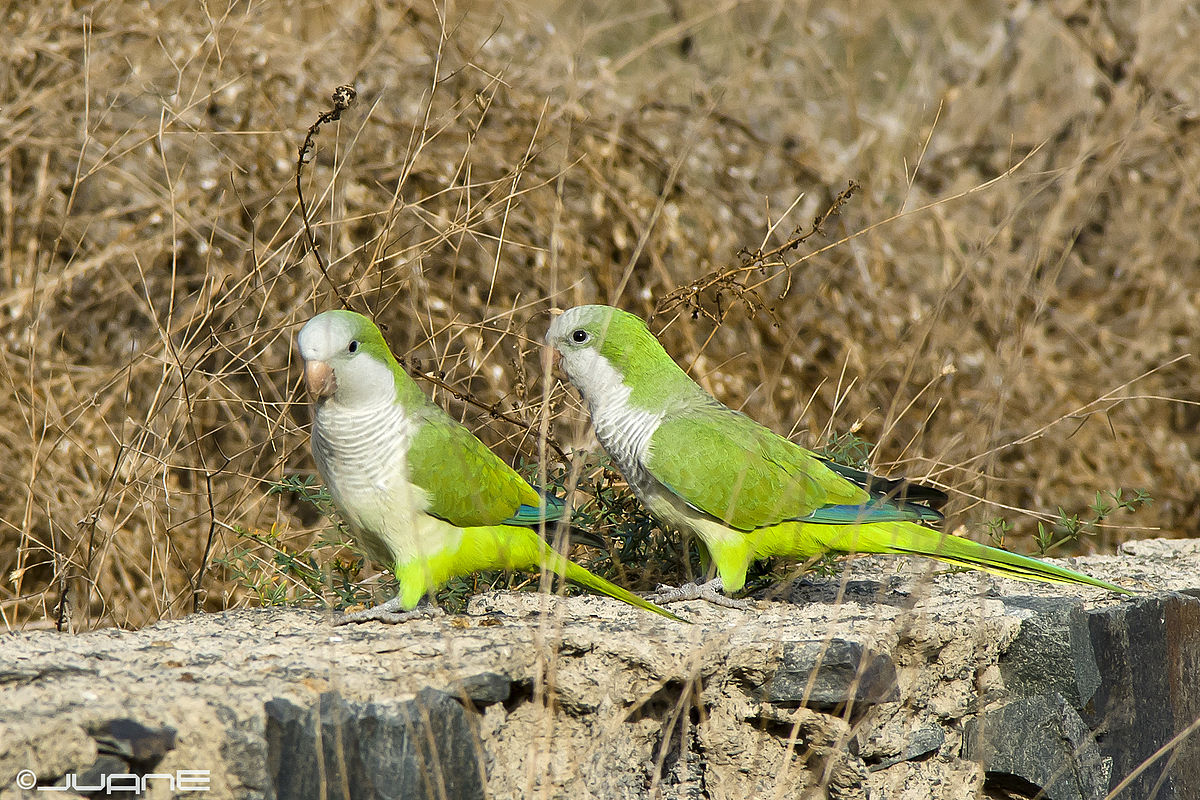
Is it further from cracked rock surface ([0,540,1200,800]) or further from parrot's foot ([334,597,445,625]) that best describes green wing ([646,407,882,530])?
parrot's foot ([334,597,445,625])

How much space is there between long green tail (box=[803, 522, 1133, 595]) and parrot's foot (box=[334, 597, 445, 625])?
0.98 m

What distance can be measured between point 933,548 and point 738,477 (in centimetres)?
53

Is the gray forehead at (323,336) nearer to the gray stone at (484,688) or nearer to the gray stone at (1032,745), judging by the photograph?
the gray stone at (484,688)

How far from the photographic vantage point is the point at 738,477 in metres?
2.61

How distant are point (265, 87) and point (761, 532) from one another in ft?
9.98

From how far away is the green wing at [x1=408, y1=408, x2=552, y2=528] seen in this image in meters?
2.49

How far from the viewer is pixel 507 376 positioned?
14.8ft

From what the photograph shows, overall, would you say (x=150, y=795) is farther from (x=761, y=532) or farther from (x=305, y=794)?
(x=761, y=532)

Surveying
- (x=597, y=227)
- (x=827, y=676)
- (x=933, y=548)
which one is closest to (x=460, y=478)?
(x=827, y=676)

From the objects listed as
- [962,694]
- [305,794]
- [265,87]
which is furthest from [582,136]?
[305,794]

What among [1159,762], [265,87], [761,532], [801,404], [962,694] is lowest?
[1159,762]

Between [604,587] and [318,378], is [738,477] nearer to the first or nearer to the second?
[604,587]

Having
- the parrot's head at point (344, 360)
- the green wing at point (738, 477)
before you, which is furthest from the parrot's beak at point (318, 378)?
the green wing at point (738, 477)

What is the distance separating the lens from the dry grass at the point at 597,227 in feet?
13.5
